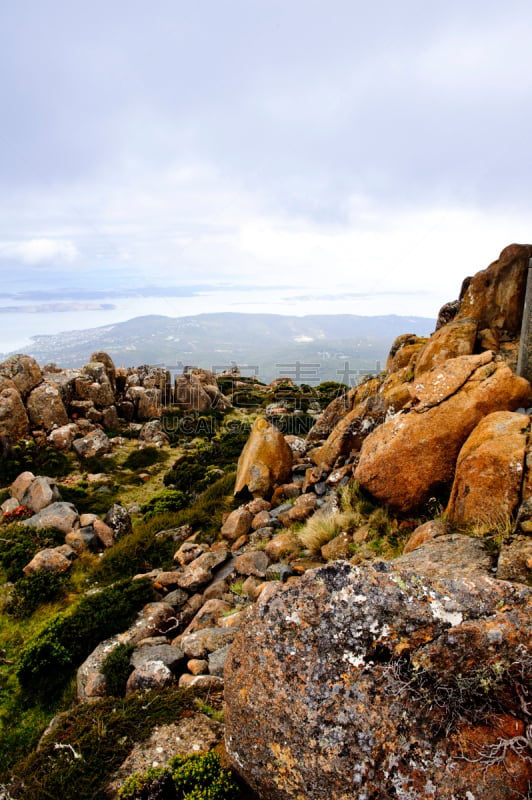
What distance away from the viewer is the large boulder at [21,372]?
25328 mm

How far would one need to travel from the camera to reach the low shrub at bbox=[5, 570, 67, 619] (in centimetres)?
1062

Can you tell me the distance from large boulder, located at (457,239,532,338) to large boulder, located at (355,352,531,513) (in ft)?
12.1

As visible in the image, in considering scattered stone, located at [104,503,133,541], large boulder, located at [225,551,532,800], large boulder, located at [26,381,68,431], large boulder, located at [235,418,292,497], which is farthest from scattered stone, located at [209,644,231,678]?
large boulder, located at [26,381,68,431]

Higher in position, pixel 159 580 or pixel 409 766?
pixel 409 766

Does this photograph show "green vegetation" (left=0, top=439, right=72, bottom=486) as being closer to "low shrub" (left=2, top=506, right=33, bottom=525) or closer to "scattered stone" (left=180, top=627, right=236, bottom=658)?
"low shrub" (left=2, top=506, right=33, bottom=525)

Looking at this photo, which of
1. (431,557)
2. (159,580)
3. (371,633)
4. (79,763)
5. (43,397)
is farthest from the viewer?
(43,397)

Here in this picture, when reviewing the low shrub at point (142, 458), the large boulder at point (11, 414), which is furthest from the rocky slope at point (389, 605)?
the large boulder at point (11, 414)

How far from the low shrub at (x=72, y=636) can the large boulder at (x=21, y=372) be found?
20148 millimetres

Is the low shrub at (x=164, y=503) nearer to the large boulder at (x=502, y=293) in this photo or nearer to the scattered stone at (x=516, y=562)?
the large boulder at (x=502, y=293)

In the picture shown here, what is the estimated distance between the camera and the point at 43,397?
1015 inches

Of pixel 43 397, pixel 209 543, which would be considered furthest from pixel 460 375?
pixel 43 397

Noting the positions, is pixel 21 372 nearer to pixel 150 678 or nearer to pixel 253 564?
pixel 253 564

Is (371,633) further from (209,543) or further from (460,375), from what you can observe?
(209,543)

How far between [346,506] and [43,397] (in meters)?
23.2
